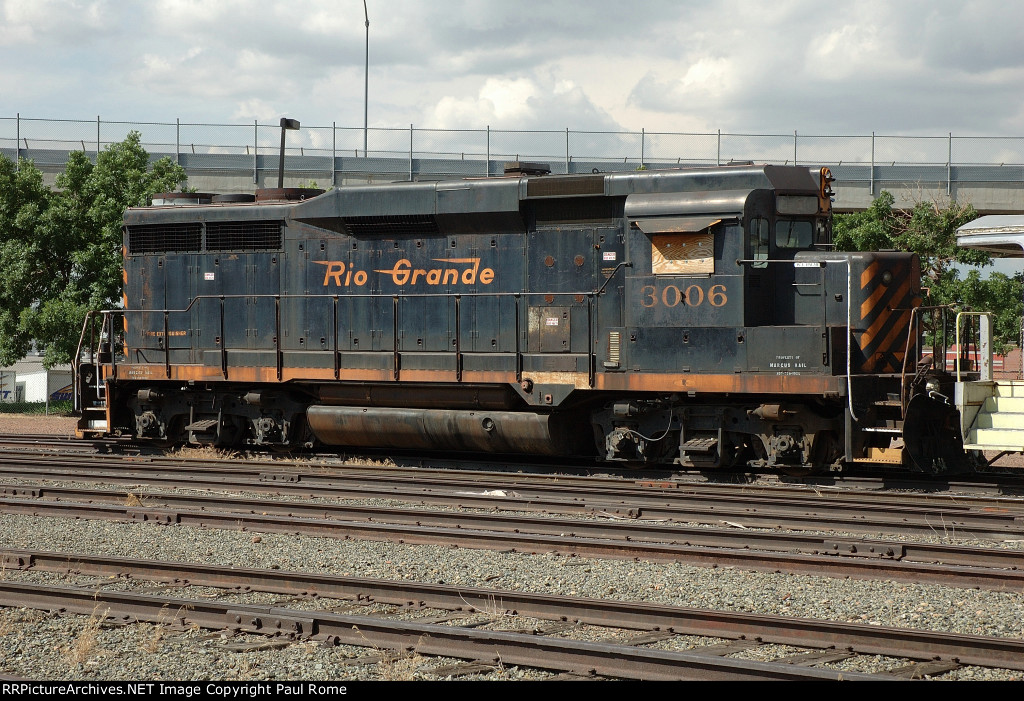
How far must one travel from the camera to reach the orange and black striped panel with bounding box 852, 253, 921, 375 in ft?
37.6

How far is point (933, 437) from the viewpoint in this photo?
11703mm

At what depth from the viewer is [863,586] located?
711 centimetres

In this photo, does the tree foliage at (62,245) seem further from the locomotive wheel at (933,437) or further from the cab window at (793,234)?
the locomotive wheel at (933,437)

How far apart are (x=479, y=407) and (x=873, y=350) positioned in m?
4.96

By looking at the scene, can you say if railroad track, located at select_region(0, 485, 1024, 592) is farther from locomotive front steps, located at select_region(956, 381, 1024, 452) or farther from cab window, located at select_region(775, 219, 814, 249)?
cab window, located at select_region(775, 219, 814, 249)

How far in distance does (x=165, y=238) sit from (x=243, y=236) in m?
1.45

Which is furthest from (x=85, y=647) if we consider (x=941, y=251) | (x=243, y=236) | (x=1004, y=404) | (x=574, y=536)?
(x=941, y=251)

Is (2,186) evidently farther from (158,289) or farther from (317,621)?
(317,621)

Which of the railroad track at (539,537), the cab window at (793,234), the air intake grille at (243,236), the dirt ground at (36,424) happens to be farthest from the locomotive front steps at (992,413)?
the dirt ground at (36,424)

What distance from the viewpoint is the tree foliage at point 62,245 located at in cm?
2320

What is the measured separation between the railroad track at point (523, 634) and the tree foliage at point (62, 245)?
17.4 meters

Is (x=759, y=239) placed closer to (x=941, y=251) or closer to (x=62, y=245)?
(x=941, y=251)

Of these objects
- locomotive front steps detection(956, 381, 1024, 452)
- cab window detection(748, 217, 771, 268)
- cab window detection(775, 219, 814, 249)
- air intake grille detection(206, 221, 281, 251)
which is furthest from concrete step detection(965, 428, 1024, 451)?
air intake grille detection(206, 221, 281, 251)
